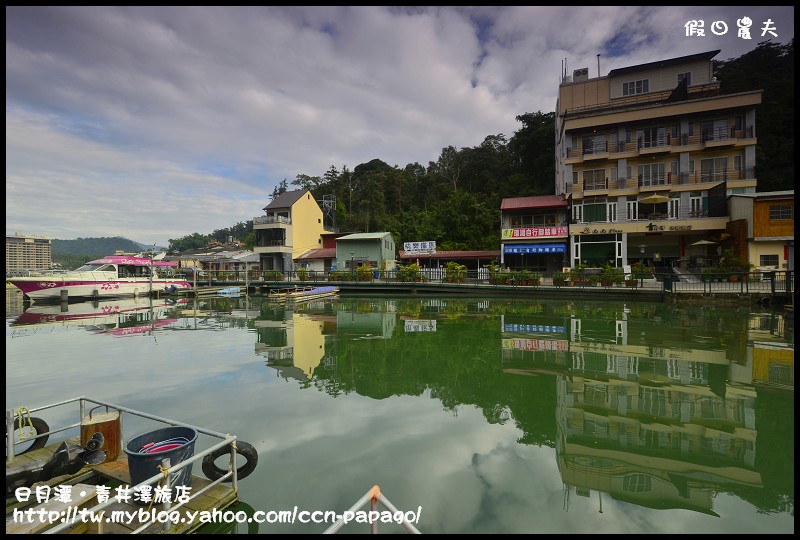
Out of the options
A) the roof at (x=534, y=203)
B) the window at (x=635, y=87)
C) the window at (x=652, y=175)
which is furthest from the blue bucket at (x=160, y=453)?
the window at (x=635, y=87)

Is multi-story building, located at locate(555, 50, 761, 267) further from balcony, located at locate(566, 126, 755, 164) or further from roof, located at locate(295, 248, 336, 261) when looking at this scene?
roof, located at locate(295, 248, 336, 261)

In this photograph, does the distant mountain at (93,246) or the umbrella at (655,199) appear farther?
the distant mountain at (93,246)

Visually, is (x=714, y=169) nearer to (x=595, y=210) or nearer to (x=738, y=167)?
(x=738, y=167)

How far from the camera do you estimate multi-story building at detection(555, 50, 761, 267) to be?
2483 centimetres

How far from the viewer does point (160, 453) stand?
11.2 feet

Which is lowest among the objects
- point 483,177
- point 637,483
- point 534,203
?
point 637,483

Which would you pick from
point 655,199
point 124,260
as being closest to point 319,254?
point 124,260

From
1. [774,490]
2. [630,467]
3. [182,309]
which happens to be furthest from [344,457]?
[182,309]

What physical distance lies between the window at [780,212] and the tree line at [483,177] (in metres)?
9.37

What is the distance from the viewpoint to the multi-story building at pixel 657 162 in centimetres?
2483

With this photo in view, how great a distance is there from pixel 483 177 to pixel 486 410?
42239mm

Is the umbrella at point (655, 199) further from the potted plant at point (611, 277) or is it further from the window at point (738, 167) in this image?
the potted plant at point (611, 277)

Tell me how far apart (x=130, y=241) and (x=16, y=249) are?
118 metres

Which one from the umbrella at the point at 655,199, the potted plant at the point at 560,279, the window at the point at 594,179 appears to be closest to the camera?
the potted plant at the point at 560,279
